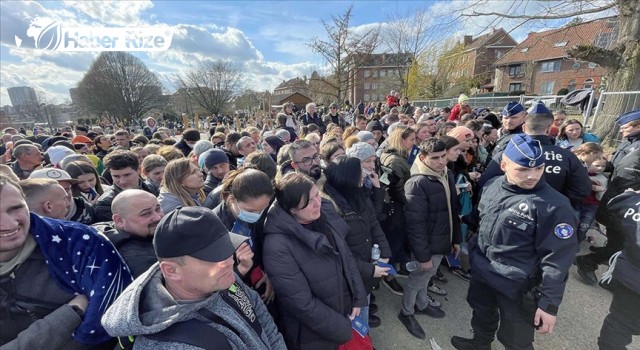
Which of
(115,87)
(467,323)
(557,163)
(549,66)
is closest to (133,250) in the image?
(467,323)

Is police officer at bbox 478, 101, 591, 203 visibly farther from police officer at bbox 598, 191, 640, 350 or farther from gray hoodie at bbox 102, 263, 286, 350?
gray hoodie at bbox 102, 263, 286, 350

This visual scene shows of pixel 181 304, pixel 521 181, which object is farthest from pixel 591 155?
pixel 181 304

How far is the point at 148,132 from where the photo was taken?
12.6m

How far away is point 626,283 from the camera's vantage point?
2248 mm

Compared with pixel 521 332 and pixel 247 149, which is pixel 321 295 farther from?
pixel 247 149

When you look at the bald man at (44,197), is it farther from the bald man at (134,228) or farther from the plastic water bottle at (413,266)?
the plastic water bottle at (413,266)

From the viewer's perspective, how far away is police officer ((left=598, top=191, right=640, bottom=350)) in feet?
7.19

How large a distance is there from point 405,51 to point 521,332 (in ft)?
95.9

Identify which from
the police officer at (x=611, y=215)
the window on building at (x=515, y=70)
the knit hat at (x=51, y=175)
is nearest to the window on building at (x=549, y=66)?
the window on building at (x=515, y=70)

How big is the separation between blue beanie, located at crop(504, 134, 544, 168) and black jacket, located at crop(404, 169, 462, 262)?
82 cm

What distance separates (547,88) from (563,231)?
4858 centimetres

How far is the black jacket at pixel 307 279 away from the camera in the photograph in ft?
6.15

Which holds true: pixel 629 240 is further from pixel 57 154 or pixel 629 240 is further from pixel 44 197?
pixel 57 154

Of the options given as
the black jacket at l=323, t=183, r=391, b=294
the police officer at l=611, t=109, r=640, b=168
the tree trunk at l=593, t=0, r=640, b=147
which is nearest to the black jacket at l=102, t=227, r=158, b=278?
the black jacket at l=323, t=183, r=391, b=294
